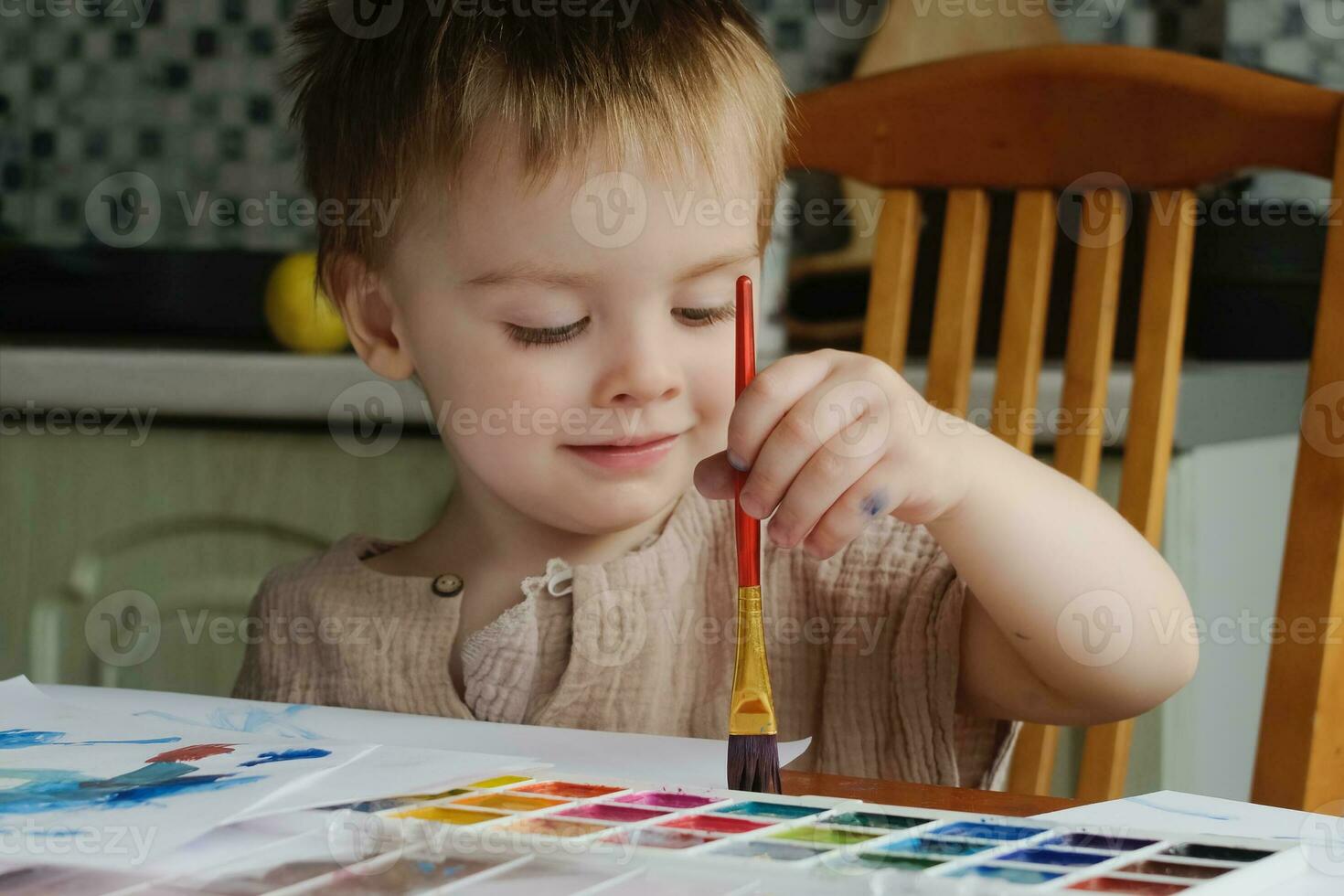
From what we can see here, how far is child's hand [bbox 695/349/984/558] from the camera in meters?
0.54

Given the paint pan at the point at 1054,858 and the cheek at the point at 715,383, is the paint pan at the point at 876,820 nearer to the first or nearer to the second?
the paint pan at the point at 1054,858

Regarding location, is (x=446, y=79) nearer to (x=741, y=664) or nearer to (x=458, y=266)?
(x=458, y=266)

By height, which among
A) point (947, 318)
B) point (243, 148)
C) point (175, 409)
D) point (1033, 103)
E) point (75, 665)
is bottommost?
point (75, 665)

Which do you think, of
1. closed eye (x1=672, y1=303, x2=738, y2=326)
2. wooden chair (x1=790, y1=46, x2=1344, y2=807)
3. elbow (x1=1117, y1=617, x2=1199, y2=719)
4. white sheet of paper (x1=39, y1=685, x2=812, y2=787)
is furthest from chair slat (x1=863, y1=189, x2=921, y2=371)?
white sheet of paper (x1=39, y1=685, x2=812, y2=787)

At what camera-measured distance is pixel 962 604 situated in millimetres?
716

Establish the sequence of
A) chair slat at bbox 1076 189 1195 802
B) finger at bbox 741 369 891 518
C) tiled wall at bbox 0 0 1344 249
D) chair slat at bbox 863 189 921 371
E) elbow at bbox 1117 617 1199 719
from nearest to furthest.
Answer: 1. finger at bbox 741 369 891 518
2. elbow at bbox 1117 617 1199 719
3. chair slat at bbox 1076 189 1195 802
4. chair slat at bbox 863 189 921 371
5. tiled wall at bbox 0 0 1344 249

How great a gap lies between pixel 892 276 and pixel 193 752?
0.60 meters

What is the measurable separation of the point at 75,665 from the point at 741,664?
4.23 ft

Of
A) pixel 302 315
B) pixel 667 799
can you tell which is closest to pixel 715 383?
pixel 667 799

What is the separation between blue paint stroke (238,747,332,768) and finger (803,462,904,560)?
205mm

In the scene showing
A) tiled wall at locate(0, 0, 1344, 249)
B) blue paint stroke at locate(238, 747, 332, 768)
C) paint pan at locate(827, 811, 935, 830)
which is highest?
tiled wall at locate(0, 0, 1344, 249)

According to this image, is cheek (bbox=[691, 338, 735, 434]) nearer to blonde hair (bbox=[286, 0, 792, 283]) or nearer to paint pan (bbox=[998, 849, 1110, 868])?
blonde hair (bbox=[286, 0, 792, 283])

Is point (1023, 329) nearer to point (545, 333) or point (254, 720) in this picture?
point (545, 333)

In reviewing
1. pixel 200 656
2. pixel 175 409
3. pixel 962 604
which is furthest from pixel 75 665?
pixel 962 604
